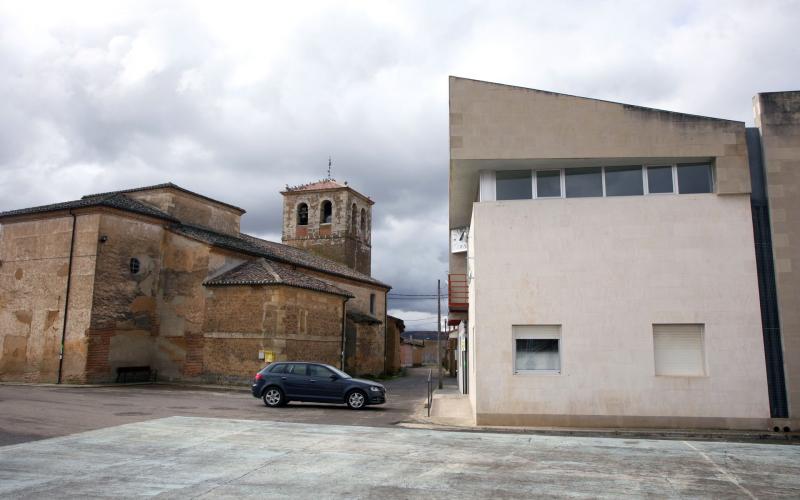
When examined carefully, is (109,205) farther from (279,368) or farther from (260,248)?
(279,368)

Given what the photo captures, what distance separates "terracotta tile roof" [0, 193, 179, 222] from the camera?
83.1ft

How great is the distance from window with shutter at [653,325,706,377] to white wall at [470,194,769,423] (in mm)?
187

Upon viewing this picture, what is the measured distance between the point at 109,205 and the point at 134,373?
7.60 metres

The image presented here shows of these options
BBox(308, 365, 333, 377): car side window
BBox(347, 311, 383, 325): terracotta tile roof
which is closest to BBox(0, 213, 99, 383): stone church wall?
BBox(308, 365, 333, 377): car side window

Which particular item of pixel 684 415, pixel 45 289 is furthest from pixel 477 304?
pixel 45 289

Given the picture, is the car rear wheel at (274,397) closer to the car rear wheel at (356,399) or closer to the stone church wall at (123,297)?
the car rear wheel at (356,399)

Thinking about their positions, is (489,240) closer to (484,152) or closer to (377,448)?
(484,152)

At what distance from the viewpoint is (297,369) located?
1811 centimetres

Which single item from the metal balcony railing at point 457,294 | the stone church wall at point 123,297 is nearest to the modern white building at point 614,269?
the metal balcony railing at point 457,294

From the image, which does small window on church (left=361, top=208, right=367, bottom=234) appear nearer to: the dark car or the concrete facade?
the dark car

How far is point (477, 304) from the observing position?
46.0ft

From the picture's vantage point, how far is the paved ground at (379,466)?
6594 millimetres

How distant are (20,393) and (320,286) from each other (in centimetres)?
1340

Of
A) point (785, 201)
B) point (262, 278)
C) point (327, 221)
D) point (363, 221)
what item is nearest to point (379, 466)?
point (785, 201)
